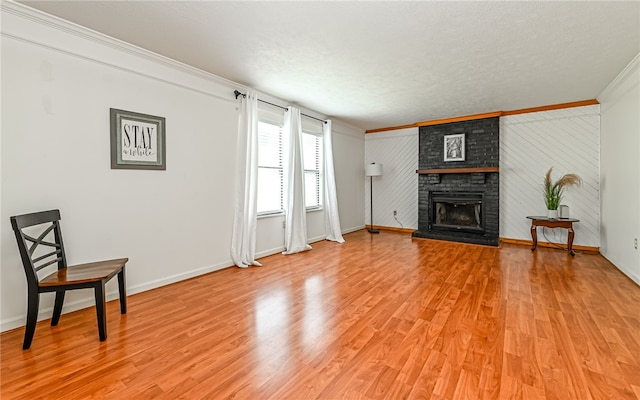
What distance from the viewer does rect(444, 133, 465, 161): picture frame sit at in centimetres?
569

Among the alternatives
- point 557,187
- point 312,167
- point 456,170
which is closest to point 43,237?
point 312,167

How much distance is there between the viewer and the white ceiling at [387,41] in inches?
87.4

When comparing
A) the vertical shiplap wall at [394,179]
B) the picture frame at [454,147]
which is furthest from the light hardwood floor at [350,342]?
the vertical shiplap wall at [394,179]

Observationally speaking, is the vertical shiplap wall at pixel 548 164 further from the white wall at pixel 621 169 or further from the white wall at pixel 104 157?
the white wall at pixel 104 157

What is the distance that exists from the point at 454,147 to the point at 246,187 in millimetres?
4251

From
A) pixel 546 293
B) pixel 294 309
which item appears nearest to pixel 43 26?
pixel 294 309

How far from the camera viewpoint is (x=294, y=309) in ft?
8.53

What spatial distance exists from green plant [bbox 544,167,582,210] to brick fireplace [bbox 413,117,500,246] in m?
0.75

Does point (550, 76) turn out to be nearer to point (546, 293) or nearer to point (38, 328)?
point (546, 293)

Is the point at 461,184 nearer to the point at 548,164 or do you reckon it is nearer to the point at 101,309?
the point at 548,164

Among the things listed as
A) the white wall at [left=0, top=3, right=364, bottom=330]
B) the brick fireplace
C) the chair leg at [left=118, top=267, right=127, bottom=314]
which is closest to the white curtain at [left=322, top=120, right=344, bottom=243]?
the brick fireplace

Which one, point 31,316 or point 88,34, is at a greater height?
point 88,34

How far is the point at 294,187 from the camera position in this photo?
187 inches

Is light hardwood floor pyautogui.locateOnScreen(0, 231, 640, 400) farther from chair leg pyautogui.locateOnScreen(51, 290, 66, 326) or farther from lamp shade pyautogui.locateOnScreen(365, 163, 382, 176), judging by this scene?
lamp shade pyautogui.locateOnScreen(365, 163, 382, 176)
